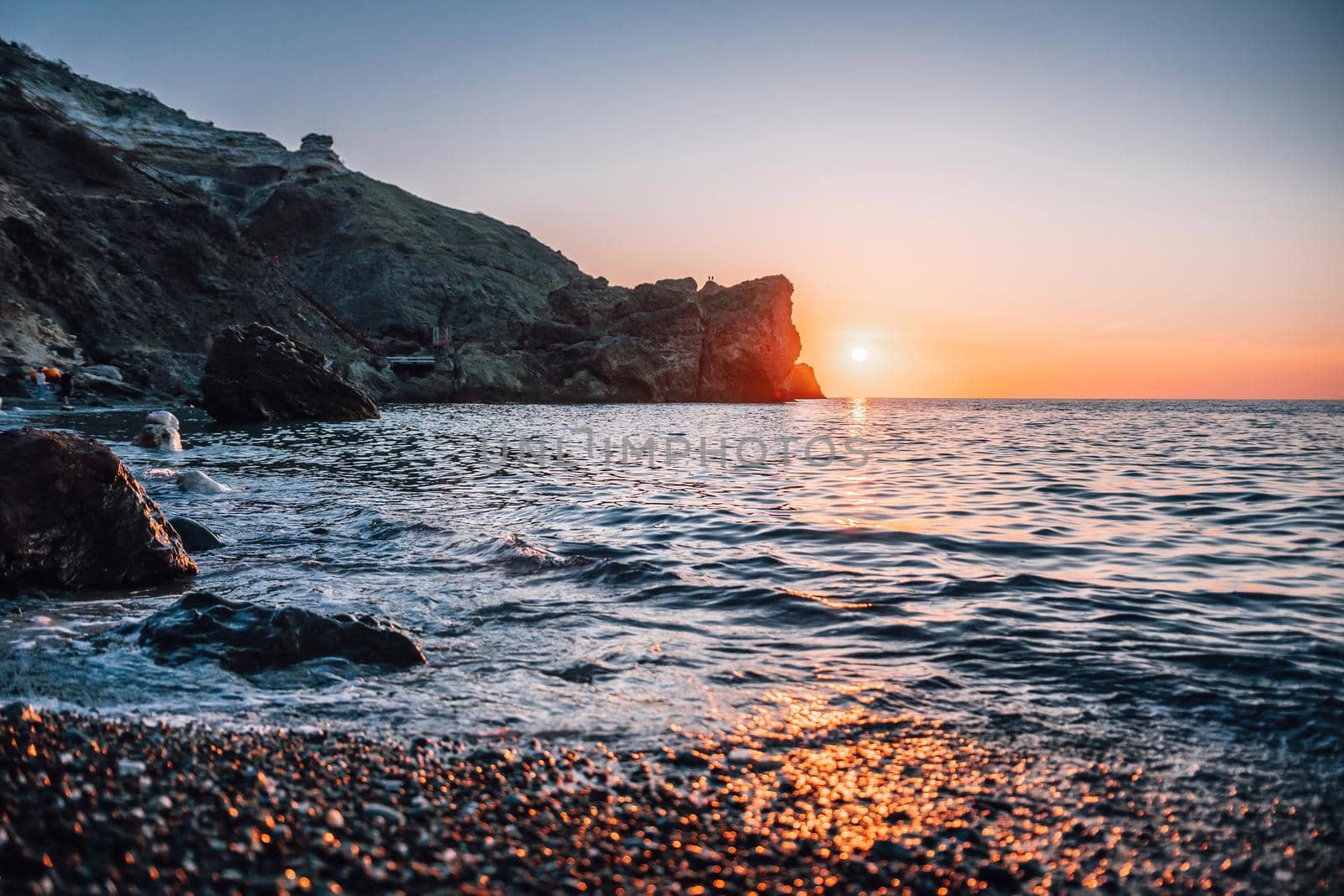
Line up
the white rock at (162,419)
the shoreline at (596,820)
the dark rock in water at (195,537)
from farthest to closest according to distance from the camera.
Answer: the white rock at (162,419) → the dark rock in water at (195,537) → the shoreline at (596,820)

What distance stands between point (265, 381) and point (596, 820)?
42.6 metres

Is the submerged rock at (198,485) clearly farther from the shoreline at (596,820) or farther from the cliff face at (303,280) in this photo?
the cliff face at (303,280)

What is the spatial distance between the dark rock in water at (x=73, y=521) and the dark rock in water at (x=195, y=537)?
137cm

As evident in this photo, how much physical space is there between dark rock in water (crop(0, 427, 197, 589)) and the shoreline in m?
4.34

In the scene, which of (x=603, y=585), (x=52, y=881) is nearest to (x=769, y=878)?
(x=52, y=881)

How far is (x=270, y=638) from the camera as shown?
564 centimetres

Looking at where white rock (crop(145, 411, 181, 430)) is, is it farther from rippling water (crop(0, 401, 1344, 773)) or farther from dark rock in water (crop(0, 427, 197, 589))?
dark rock in water (crop(0, 427, 197, 589))

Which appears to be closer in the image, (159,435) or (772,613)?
(772,613)

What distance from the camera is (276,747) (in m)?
3.93

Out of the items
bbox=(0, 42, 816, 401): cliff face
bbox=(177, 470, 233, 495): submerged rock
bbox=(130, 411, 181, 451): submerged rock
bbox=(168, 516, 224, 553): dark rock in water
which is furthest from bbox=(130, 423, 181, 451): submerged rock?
bbox=(0, 42, 816, 401): cliff face

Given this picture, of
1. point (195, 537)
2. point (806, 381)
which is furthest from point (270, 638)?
point (806, 381)

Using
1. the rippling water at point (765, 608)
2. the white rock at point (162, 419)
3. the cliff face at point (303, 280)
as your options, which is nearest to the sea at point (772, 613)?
the rippling water at point (765, 608)

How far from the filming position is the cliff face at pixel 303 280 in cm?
5528

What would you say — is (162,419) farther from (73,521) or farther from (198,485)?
(73,521)
